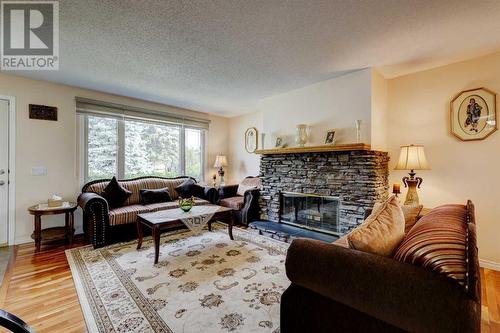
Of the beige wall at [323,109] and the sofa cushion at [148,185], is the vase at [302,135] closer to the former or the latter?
the beige wall at [323,109]

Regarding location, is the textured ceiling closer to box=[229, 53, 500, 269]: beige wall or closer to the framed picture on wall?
box=[229, 53, 500, 269]: beige wall

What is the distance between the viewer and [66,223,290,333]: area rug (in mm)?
1703

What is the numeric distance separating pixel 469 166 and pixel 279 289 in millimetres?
2687

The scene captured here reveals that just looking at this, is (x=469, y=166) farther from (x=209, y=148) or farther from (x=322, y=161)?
(x=209, y=148)

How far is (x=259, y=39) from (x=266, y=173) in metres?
2.42

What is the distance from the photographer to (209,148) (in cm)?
568

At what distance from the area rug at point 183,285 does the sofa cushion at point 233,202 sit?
1.01 m

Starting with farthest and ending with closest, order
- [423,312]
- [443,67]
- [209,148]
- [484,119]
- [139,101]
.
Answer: [209,148], [139,101], [443,67], [484,119], [423,312]

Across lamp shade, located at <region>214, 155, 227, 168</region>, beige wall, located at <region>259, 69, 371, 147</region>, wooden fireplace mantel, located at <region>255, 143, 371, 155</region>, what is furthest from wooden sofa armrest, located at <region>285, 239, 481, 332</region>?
lamp shade, located at <region>214, 155, 227, 168</region>

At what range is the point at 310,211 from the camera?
12.2 feet

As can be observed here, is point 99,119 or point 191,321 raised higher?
point 99,119

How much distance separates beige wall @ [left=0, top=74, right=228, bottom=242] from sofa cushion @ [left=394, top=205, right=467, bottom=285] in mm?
4511

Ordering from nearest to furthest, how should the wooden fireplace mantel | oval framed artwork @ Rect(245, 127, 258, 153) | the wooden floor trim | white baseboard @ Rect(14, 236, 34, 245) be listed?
the wooden floor trim < the wooden fireplace mantel < white baseboard @ Rect(14, 236, 34, 245) < oval framed artwork @ Rect(245, 127, 258, 153)

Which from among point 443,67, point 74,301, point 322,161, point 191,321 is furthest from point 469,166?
point 74,301
